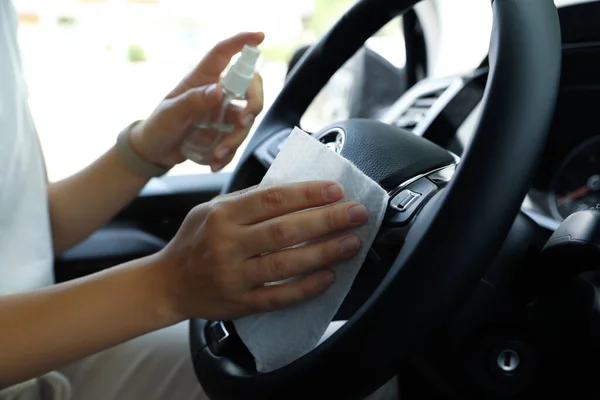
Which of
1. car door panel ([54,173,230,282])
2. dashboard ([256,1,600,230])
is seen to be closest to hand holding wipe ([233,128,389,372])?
dashboard ([256,1,600,230])

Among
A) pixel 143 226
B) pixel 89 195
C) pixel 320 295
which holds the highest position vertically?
pixel 320 295

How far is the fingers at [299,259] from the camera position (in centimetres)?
45

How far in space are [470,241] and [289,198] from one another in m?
0.13

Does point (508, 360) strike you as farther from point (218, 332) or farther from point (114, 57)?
point (114, 57)

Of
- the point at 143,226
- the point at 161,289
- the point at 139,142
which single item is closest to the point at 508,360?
the point at 161,289

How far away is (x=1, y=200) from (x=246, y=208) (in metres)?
0.39

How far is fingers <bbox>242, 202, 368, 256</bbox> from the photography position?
1.47ft

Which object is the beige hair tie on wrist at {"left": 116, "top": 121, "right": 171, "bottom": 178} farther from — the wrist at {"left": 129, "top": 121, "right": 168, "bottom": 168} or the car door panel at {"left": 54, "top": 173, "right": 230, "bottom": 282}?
the car door panel at {"left": 54, "top": 173, "right": 230, "bottom": 282}

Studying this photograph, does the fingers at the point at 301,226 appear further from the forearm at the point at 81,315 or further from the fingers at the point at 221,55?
the fingers at the point at 221,55

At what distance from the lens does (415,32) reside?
1328 millimetres

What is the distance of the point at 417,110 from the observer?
39.1 inches

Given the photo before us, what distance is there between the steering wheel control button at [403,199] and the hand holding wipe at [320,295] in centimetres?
5

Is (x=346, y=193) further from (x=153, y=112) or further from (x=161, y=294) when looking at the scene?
(x=153, y=112)

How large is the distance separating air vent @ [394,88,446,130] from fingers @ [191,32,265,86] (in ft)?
0.93
